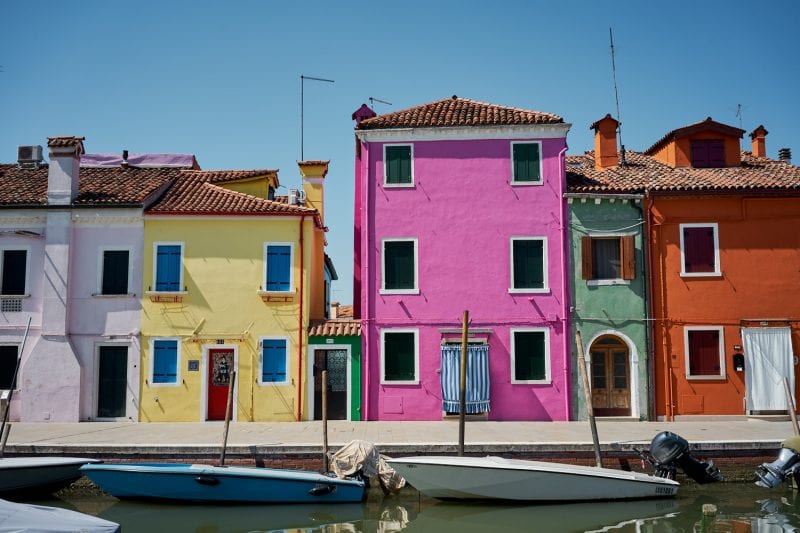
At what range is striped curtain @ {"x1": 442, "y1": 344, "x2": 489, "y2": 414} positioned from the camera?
20547 mm

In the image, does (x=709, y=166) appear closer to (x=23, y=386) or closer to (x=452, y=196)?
(x=452, y=196)

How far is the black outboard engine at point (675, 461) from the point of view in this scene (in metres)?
14.8

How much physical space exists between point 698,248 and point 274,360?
12.5m

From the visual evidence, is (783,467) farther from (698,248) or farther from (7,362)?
(7,362)

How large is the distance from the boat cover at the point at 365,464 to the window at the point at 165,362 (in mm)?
8026

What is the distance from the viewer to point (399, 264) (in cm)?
2169

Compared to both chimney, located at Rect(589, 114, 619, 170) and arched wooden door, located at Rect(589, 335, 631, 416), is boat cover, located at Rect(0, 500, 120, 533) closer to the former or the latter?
arched wooden door, located at Rect(589, 335, 631, 416)

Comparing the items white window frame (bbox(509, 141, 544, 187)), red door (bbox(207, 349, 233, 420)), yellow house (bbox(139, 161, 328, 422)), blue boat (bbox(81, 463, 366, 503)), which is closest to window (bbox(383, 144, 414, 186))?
yellow house (bbox(139, 161, 328, 422))

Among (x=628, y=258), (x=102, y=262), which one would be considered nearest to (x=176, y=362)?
(x=102, y=262)

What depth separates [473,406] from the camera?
20500mm

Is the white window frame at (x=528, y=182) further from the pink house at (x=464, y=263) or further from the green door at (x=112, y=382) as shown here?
the green door at (x=112, y=382)

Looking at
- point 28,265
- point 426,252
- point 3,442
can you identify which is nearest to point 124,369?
point 28,265

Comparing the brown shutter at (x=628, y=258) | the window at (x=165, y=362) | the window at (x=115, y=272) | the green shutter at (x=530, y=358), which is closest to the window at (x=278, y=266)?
the window at (x=165, y=362)

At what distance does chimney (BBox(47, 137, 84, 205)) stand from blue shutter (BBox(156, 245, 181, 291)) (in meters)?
3.08
